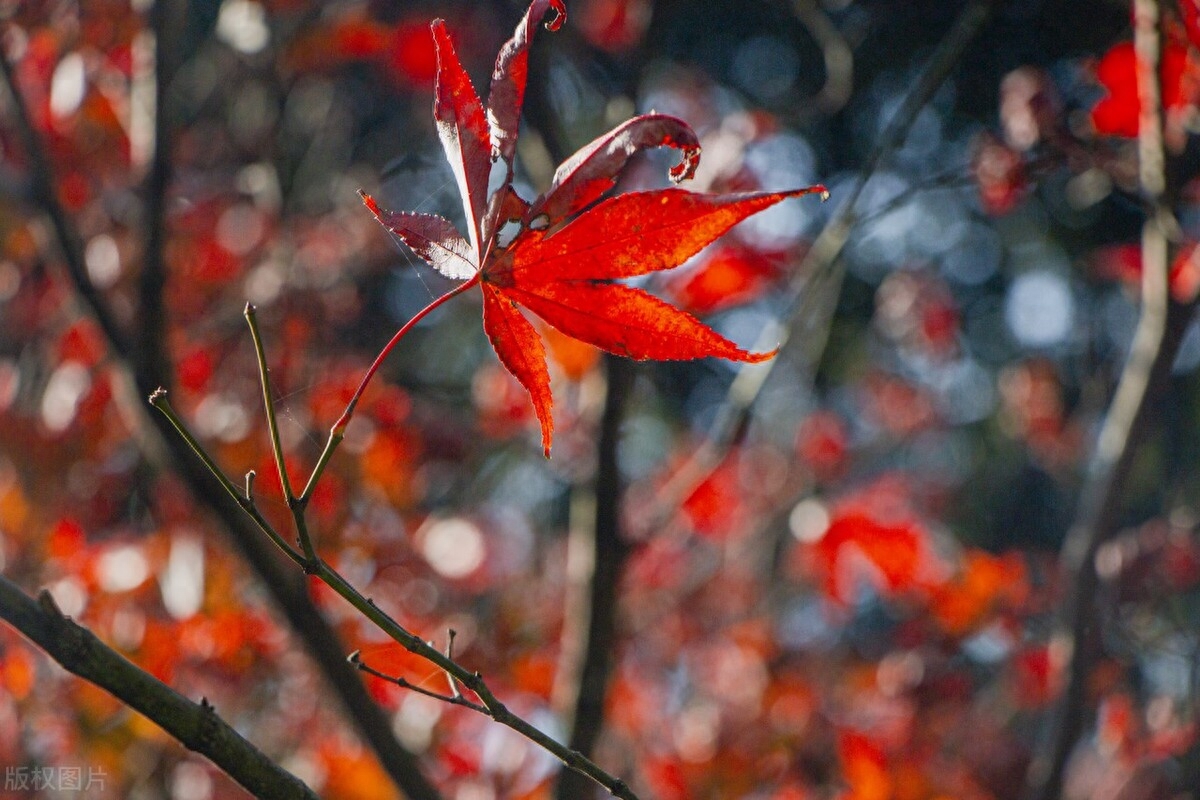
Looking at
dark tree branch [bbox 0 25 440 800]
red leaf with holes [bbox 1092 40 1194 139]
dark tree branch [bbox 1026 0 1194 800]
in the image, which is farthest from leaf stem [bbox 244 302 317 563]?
red leaf with holes [bbox 1092 40 1194 139]

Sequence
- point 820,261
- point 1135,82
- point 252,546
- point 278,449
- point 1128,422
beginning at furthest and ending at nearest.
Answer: point 1135,82 → point 820,261 → point 1128,422 → point 252,546 → point 278,449

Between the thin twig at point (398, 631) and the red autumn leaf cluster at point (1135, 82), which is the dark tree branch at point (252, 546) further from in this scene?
the red autumn leaf cluster at point (1135, 82)

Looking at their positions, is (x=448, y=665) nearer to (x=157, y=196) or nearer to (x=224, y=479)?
(x=224, y=479)

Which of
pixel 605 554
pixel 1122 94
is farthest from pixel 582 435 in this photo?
pixel 1122 94

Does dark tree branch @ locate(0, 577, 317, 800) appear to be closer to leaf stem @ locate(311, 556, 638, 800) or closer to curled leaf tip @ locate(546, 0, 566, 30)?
leaf stem @ locate(311, 556, 638, 800)

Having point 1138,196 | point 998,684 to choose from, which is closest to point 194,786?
point 1138,196

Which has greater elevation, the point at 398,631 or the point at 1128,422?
the point at 398,631

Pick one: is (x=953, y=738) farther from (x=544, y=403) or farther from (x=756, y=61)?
(x=756, y=61)
